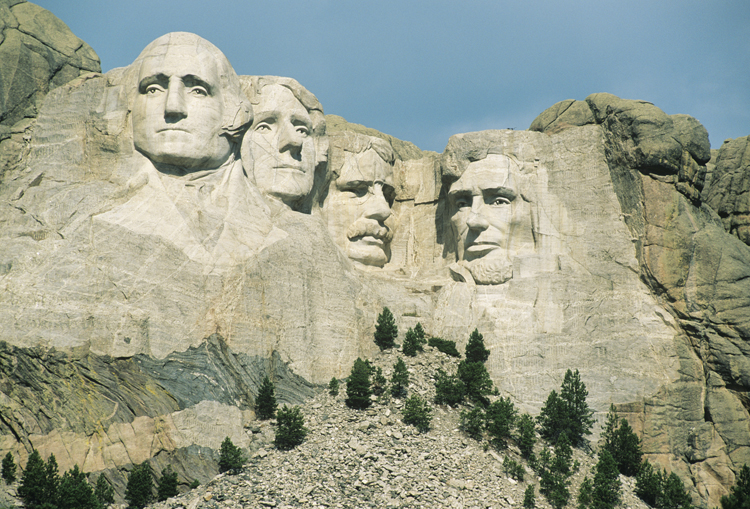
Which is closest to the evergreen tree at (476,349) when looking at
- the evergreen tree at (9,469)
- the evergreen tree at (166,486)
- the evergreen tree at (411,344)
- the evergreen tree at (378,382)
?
the evergreen tree at (411,344)

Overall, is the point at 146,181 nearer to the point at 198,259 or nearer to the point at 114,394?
the point at 198,259

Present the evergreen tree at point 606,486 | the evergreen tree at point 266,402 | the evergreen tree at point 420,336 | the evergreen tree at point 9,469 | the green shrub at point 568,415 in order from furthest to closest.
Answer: the evergreen tree at point 420,336, the green shrub at point 568,415, the evergreen tree at point 266,402, the evergreen tree at point 606,486, the evergreen tree at point 9,469

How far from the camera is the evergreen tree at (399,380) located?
3019cm

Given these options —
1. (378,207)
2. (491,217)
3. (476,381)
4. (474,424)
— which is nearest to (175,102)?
(378,207)

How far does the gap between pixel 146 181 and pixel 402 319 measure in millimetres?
9195

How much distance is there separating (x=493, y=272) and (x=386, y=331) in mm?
4274

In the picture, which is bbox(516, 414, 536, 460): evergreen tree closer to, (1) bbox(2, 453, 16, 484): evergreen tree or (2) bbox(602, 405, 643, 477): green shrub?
(2) bbox(602, 405, 643, 477): green shrub

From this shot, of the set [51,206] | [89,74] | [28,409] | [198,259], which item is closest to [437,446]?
[198,259]

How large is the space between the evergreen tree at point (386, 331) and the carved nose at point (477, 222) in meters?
4.17

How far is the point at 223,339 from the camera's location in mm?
29109

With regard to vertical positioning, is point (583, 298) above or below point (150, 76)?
below

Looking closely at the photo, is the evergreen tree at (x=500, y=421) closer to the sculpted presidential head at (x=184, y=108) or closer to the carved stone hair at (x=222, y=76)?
the sculpted presidential head at (x=184, y=108)

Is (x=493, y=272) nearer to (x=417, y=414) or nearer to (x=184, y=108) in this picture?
(x=417, y=414)

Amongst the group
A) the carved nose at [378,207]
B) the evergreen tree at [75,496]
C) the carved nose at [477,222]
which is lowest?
the evergreen tree at [75,496]
